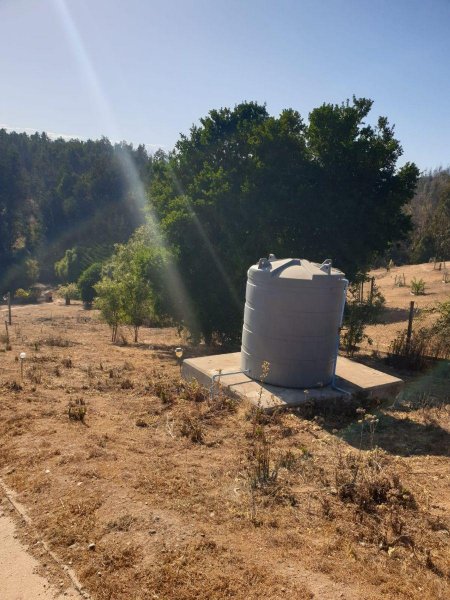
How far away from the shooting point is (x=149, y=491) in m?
4.85

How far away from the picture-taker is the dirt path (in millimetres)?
3564

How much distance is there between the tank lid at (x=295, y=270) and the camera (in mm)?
7793

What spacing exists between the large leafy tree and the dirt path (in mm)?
10572

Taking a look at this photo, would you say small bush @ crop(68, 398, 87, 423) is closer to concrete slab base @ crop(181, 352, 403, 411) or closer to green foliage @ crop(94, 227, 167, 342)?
concrete slab base @ crop(181, 352, 403, 411)

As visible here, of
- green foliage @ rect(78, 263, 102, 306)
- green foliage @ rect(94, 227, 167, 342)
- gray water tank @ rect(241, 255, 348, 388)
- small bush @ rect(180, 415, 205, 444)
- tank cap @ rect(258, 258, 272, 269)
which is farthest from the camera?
green foliage @ rect(78, 263, 102, 306)

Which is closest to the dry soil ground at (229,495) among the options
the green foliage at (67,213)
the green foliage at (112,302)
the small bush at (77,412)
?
the small bush at (77,412)

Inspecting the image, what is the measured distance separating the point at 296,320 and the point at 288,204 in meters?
6.55

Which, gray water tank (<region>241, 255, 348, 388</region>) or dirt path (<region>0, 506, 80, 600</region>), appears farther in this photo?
gray water tank (<region>241, 255, 348, 388</region>)

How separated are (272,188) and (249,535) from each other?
36.2 ft

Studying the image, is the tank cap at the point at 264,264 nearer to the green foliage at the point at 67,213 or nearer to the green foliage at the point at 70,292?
the green foliage at the point at 70,292

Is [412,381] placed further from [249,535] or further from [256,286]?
[249,535]

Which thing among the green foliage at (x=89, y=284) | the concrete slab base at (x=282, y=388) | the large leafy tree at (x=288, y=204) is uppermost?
the large leafy tree at (x=288, y=204)

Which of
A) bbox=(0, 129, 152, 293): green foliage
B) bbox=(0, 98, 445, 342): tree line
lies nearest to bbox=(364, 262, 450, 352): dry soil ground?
bbox=(0, 98, 445, 342): tree line

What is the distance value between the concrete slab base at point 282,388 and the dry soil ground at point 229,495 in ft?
1.04
